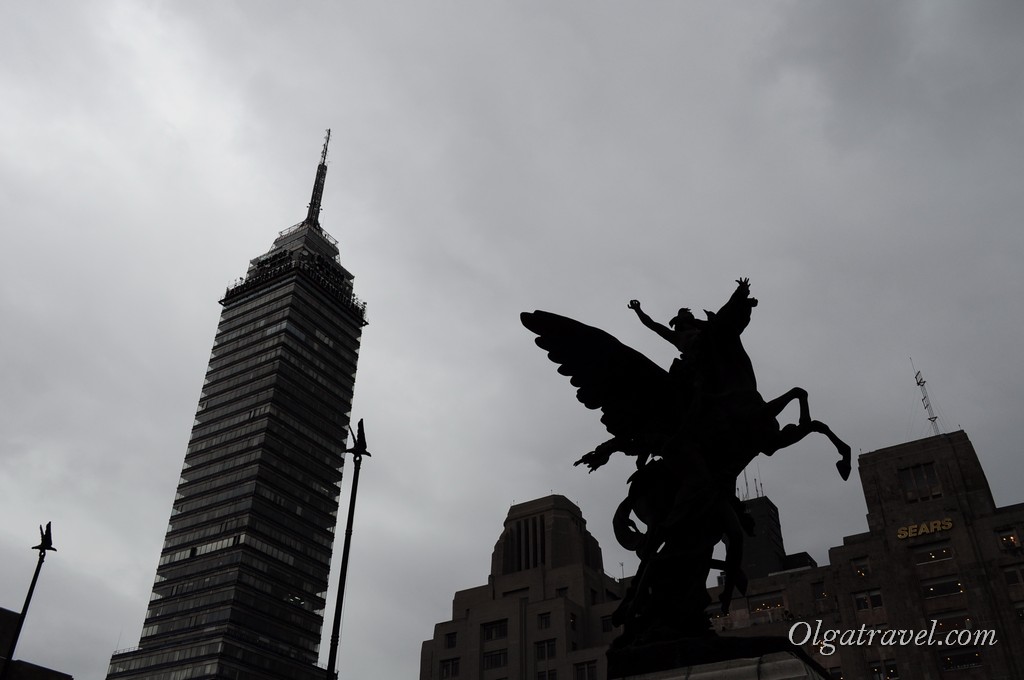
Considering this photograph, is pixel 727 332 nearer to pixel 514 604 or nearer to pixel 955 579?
pixel 955 579

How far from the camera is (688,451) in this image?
36.2 ft

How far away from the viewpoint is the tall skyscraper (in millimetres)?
116938

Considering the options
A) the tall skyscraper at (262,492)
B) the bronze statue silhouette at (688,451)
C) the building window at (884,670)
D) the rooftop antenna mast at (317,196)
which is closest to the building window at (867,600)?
the building window at (884,670)

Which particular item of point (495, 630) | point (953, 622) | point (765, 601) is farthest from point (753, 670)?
point (495, 630)

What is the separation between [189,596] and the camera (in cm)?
12050

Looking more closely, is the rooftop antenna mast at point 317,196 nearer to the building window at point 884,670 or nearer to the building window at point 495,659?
the building window at point 495,659

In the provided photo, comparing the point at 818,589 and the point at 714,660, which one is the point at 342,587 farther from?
the point at 818,589

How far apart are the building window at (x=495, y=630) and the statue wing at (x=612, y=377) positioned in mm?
83670

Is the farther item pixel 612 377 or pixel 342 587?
pixel 342 587

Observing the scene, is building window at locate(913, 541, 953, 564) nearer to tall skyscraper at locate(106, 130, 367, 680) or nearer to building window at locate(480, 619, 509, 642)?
building window at locate(480, 619, 509, 642)

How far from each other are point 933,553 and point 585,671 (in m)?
35.0

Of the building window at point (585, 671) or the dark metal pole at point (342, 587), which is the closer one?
the dark metal pole at point (342, 587)

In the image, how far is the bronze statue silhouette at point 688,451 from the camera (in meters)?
10.7

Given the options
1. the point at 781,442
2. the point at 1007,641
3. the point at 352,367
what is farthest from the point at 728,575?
the point at 352,367
